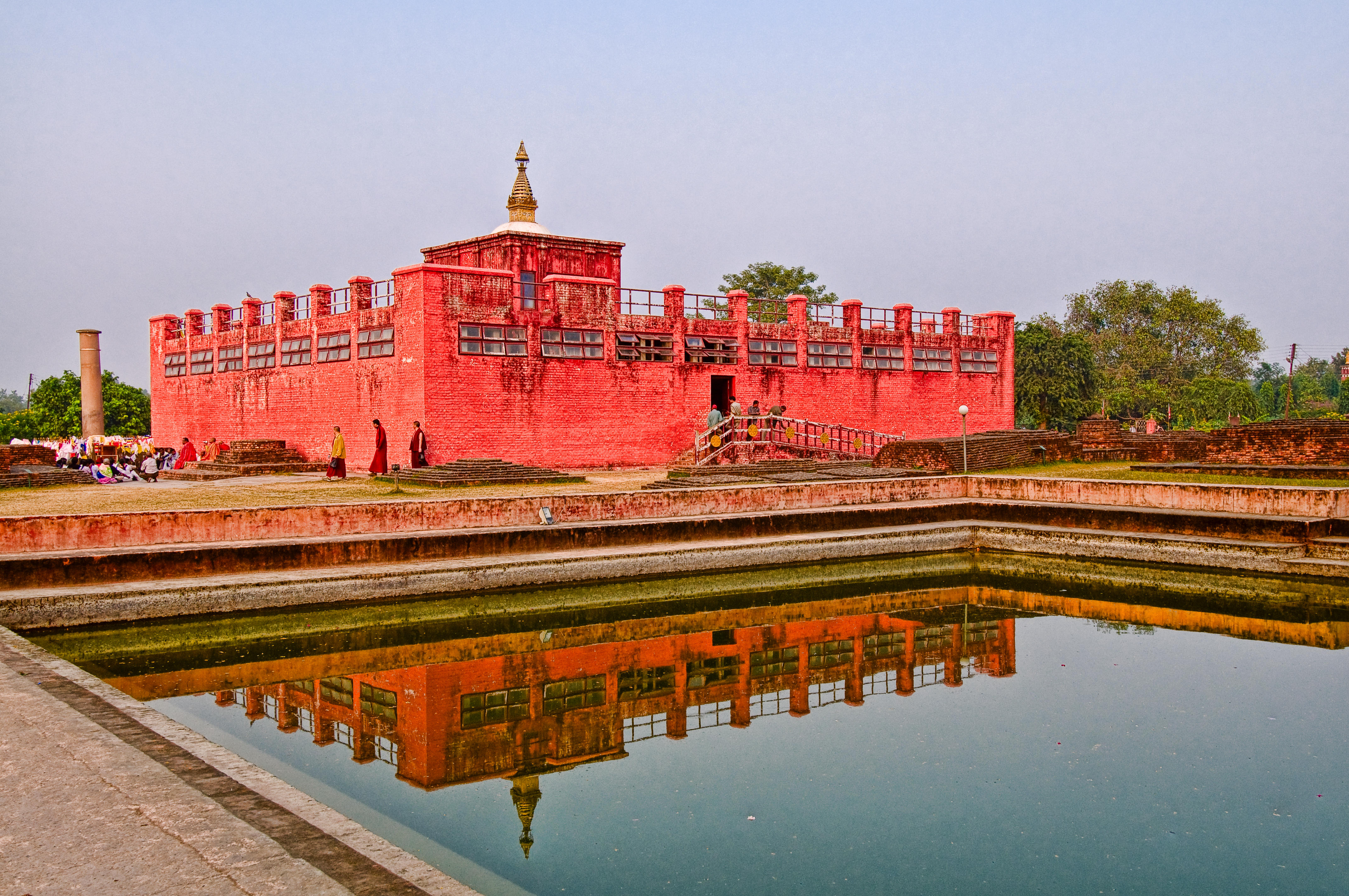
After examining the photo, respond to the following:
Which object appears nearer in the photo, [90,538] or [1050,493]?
[90,538]

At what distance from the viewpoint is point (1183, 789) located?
23.1 feet

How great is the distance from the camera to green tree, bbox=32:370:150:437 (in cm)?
4722

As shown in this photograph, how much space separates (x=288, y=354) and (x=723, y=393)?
11.9 meters

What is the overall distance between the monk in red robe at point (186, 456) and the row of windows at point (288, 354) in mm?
2718

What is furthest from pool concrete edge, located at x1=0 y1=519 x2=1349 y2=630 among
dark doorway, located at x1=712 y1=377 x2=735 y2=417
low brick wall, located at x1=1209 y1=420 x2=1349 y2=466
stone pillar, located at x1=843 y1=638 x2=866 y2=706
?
dark doorway, located at x1=712 y1=377 x2=735 y2=417

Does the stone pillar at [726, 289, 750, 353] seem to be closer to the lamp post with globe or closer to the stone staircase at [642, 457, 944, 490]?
the stone staircase at [642, 457, 944, 490]

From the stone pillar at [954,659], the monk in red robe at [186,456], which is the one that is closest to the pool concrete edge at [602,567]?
the stone pillar at [954,659]

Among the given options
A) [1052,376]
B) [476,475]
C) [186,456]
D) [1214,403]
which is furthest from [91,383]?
A: [1214,403]

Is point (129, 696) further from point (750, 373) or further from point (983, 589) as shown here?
point (750, 373)

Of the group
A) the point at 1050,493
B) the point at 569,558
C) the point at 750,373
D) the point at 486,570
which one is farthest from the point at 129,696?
the point at 750,373

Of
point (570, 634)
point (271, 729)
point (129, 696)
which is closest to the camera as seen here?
point (129, 696)

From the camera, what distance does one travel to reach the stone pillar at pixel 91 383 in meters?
32.9

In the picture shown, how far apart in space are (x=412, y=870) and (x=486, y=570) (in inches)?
358

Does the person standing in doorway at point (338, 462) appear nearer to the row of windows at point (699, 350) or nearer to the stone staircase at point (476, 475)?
the stone staircase at point (476, 475)
